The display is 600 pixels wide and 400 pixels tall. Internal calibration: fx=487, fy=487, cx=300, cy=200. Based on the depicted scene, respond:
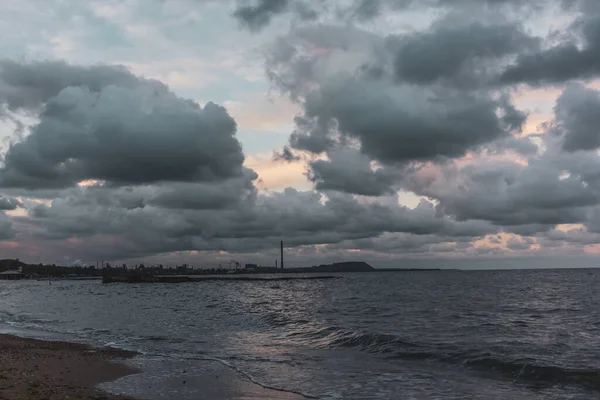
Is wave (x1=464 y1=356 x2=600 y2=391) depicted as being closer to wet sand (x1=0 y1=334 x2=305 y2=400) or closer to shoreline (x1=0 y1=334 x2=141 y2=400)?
wet sand (x1=0 y1=334 x2=305 y2=400)

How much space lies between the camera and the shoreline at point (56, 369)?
46.5 ft

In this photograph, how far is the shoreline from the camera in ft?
46.5

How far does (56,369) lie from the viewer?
19.0 meters

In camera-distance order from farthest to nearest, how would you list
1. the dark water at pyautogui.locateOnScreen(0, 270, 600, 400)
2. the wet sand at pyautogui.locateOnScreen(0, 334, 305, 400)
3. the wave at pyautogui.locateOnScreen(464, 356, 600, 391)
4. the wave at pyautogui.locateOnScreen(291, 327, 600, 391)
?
the wave at pyautogui.locateOnScreen(291, 327, 600, 391) → the wave at pyautogui.locateOnScreen(464, 356, 600, 391) → the dark water at pyautogui.locateOnScreen(0, 270, 600, 400) → the wet sand at pyautogui.locateOnScreen(0, 334, 305, 400)

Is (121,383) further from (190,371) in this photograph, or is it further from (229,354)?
(229,354)

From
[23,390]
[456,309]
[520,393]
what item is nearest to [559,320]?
[456,309]

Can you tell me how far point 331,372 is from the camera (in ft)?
66.9

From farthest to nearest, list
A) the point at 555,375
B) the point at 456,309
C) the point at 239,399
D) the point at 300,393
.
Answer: the point at 456,309, the point at 555,375, the point at 300,393, the point at 239,399

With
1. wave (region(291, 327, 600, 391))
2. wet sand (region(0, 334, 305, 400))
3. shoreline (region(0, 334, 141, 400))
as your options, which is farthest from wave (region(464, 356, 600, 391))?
shoreline (region(0, 334, 141, 400))

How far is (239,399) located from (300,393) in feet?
Answer: 7.49

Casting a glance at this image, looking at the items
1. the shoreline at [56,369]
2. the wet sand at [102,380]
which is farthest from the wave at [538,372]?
the shoreline at [56,369]

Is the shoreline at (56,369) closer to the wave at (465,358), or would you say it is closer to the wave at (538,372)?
the wave at (465,358)

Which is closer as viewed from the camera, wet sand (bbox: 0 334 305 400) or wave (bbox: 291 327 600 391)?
wet sand (bbox: 0 334 305 400)

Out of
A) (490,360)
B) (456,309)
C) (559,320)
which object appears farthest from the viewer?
(456,309)
